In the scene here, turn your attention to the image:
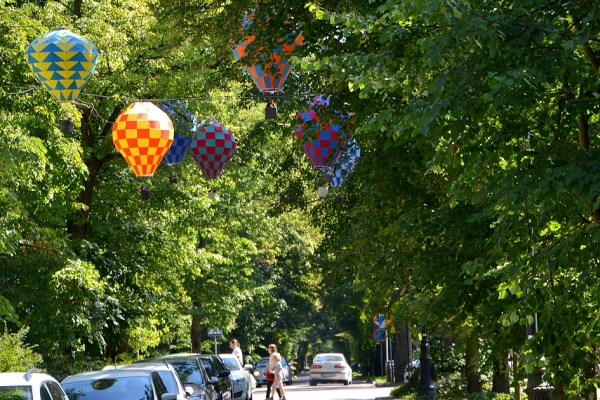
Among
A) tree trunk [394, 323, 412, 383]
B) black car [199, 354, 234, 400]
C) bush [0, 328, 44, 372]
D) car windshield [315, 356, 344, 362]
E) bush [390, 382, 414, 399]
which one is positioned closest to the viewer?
bush [0, 328, 44, 372]

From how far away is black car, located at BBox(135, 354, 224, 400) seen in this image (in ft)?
60.9

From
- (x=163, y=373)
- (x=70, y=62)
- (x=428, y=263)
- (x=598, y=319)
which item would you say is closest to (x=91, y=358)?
(x=163, y=373)

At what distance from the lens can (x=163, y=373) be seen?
16.0m

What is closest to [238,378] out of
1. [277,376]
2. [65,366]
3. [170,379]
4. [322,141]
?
[277,376]

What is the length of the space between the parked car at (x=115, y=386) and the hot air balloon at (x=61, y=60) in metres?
4.53

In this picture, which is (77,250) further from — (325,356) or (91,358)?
(325,356)

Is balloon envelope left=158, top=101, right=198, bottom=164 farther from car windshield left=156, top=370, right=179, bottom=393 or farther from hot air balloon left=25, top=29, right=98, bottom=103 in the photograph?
car windshield left=156, top=370, right=179, bottom=393

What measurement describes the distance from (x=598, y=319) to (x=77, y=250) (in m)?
20.1

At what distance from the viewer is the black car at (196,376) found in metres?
18.6

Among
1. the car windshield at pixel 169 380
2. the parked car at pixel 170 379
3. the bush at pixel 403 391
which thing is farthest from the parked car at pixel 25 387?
the bush at pixel 403 391

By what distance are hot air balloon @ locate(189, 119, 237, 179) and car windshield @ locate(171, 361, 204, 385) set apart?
4277 mm

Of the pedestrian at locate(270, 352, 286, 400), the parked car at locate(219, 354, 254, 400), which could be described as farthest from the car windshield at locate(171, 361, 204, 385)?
the pedestrian at locate(270, 352, 286, 400)

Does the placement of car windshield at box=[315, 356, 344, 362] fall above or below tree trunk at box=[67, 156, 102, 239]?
below

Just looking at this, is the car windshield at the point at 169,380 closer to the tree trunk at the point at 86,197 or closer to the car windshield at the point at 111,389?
the car windshield at the point at 111,389
